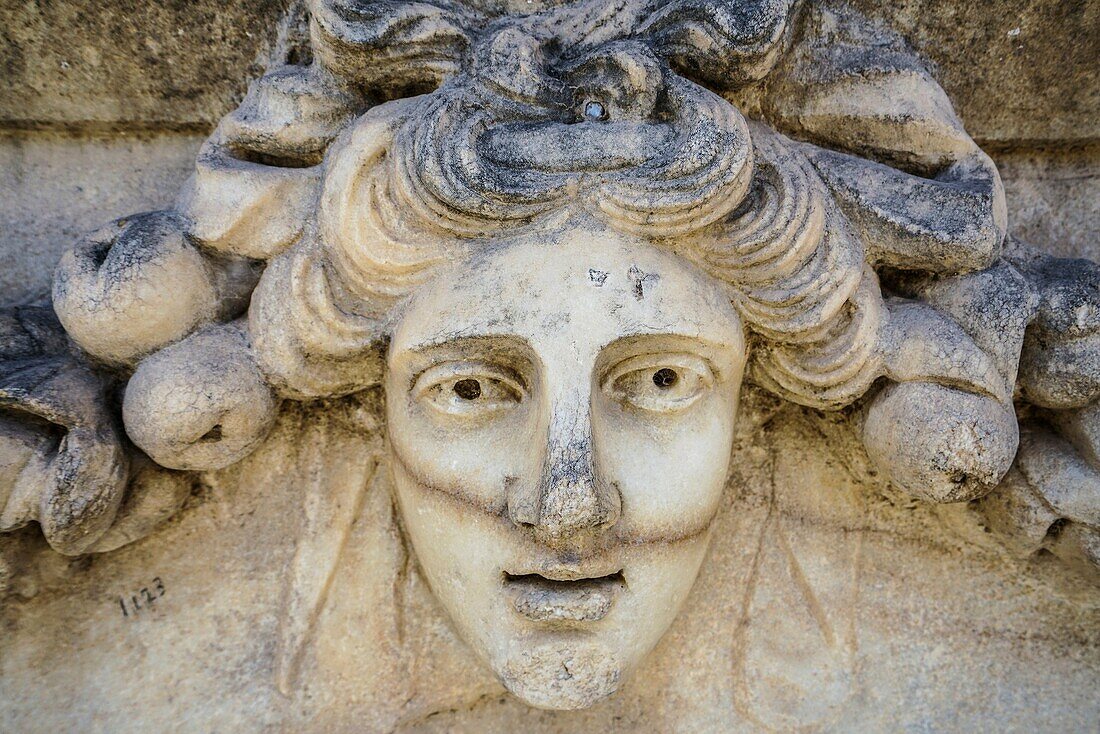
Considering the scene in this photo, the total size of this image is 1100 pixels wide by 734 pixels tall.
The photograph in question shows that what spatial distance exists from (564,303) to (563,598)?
49 centimetres

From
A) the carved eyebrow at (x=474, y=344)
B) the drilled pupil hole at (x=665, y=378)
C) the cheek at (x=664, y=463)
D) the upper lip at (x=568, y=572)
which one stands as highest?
the carved eyebrow at (x=474, y=344)

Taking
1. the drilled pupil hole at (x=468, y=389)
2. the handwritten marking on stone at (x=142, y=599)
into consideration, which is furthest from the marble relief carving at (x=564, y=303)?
the handwritten marking on stone at (x=142, y=599)

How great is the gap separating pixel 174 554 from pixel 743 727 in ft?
4.01

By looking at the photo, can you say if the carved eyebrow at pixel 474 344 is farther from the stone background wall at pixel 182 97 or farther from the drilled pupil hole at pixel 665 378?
the stone background wall at pixel 182 97

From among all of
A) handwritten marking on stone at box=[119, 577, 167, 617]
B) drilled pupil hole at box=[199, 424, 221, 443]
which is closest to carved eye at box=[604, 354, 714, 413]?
drilled pupil hole at box=[199, 424, 221, 443]

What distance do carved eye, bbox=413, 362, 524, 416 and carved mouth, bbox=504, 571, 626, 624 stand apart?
0.30 metres

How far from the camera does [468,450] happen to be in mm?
1569

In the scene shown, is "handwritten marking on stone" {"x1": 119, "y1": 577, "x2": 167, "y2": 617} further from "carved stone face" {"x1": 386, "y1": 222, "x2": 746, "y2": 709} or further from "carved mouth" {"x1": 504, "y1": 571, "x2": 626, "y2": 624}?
"carved mouth" {"x1": 504, "y1": 571, "x2": 626, "y2": 624}

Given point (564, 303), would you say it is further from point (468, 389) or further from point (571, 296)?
point (468, 389)

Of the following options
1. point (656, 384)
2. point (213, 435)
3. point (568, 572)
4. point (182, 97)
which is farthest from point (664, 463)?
point (182, 97)

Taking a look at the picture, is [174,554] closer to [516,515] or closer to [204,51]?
[516,515]

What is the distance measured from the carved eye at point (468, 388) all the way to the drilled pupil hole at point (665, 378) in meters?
0.24

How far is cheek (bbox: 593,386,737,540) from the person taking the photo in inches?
59.6

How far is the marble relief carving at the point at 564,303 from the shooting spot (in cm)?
149
